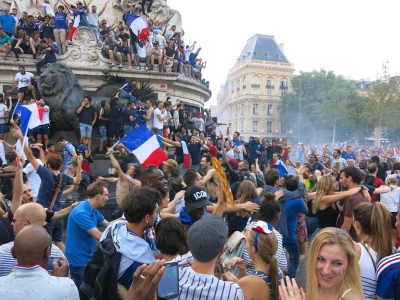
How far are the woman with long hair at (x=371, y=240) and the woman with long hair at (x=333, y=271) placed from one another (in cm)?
63

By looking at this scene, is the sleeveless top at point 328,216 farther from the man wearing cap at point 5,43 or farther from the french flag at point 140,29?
the man wearing cap at point 5,43

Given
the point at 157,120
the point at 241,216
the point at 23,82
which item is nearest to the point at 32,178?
the point at 241,216

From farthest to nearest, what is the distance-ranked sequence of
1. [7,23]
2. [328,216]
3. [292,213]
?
[7,23] → [292,213] → [328,216]

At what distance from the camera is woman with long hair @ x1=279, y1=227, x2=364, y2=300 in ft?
8.79

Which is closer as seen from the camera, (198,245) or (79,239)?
(198,245)

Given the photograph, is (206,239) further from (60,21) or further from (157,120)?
(60,21)

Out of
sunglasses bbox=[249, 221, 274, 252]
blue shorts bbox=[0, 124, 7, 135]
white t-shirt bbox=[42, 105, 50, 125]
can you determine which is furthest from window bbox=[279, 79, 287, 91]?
sunglasses bbox=[249, 221, 274, 252]

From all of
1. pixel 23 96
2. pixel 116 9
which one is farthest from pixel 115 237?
pixel 116 9

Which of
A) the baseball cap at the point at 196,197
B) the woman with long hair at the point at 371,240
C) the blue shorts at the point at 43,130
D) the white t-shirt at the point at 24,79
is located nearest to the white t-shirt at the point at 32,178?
the baseball cap at the point at 196,197

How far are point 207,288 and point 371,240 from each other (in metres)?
1.64

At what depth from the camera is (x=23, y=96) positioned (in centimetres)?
1428

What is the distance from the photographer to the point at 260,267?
10.9 feet

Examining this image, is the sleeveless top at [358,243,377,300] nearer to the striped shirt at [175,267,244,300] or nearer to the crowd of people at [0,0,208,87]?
the striped shirt at [175,267,244,300]

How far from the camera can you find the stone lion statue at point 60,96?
13.9m
